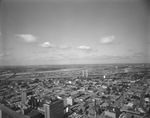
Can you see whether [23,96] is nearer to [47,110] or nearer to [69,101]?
[47,110]

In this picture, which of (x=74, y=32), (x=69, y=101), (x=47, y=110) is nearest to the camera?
(x=47, y=110)

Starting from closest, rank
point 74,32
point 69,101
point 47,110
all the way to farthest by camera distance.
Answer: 1. point 47,110
2. point 69,101
3. point 74,32

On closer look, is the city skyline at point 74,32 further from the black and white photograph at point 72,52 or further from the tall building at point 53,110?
the tall building at point 53,110

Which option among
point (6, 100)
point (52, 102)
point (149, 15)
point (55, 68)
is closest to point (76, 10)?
point (55, 68)

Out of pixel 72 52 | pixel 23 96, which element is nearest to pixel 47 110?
pixel 23 96

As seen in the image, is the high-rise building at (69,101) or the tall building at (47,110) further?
the high-rise building at (69,101)

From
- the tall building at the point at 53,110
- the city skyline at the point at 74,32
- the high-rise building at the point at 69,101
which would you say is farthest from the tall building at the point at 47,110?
the city skyline at the point at 74,32

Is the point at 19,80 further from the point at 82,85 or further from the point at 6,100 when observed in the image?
the point at 82,85

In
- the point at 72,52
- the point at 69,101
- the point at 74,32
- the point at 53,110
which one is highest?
the point at 74,32

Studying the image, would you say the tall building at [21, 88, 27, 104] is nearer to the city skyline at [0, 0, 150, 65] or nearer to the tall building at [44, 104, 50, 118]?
the tall building at [44, 104, 50, 118]
